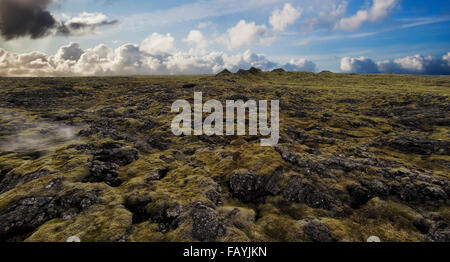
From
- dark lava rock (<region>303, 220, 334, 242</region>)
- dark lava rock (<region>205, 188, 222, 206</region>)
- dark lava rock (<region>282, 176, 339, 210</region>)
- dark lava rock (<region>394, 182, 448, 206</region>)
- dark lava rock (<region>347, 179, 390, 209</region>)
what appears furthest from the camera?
dark lava rock (<region>347, 179, 390, 209</region>)

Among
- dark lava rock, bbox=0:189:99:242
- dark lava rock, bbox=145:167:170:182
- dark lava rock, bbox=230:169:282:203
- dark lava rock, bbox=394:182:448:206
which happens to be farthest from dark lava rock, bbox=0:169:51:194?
dark lava rock, bbox=394:182:448:206

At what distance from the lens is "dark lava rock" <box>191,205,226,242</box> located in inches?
1061

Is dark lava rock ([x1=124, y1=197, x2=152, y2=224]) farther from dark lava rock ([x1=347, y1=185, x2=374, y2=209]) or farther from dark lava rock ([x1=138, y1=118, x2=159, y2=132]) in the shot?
dark lava rock ([x1=138, y1=118, x2=159, y2=132])

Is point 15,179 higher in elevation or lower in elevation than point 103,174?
higher

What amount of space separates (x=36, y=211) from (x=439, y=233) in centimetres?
5150

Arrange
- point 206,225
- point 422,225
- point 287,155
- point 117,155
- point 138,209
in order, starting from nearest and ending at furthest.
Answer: point 206,225 < point 422,225 < point 138,209 < point 287,155 < point 117,155

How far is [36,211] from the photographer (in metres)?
30.2

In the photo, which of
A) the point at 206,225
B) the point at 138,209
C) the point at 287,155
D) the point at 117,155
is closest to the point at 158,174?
the point at 138,209

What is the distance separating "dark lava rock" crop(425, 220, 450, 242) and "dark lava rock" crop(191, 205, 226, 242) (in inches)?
1004

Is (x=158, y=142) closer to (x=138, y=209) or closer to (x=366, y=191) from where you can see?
(x=138, y=209)

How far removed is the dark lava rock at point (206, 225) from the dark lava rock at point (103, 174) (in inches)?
756
